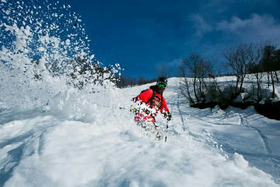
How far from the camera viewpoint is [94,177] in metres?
1.47

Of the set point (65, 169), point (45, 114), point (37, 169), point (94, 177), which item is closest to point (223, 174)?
point (94, 177)

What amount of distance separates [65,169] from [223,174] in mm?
1675

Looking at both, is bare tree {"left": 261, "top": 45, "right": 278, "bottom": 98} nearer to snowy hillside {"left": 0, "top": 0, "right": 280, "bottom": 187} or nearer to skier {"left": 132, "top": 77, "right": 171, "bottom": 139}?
snowy hillside {"left": 0, "top": 0, "right": 280, "bottom": 187}

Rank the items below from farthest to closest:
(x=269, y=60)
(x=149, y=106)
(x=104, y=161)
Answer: (x=269, y=60), (x=149, y=106), (x=104, y=161)

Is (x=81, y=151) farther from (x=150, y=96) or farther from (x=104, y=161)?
(x=150, y=96)

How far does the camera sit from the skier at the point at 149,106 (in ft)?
13.0

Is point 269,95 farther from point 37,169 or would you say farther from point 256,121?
A: point 37,169

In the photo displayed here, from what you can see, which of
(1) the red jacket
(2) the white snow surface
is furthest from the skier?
(2) the white snow surface

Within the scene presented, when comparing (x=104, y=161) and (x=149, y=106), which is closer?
(x=104, y=161)

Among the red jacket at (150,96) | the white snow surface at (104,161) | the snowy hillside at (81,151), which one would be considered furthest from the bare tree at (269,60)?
the white snow surface at (104,161)

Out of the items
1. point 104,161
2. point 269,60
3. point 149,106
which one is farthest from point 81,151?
point 269,60

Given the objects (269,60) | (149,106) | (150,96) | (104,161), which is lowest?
(104,161)

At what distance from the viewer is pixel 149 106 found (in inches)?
164

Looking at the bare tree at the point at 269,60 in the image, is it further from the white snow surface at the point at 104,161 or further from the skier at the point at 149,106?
the white snow surface at the point at 104,161
